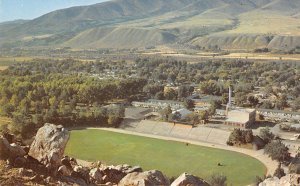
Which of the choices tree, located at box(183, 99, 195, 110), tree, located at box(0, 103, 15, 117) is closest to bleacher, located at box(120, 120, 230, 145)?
tree, located at box(183, 99, 195, 110)

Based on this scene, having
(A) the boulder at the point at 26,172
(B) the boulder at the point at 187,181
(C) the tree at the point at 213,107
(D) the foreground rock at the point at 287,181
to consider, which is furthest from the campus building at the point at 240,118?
(A) the boulder at the point at 26,172

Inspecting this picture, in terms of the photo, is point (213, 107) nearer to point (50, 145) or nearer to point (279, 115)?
point (279, 115)

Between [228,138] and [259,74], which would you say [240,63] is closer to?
[259,74]

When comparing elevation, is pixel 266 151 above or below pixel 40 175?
below

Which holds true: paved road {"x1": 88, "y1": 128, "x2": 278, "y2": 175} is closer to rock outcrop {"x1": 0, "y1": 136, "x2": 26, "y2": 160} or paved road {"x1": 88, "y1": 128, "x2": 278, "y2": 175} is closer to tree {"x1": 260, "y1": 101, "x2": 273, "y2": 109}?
tree {"x1": 260, "y1": 101, "x2": 273, "y2": 109}

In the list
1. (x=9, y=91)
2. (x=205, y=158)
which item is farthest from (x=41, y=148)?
(x=9, y=91)
